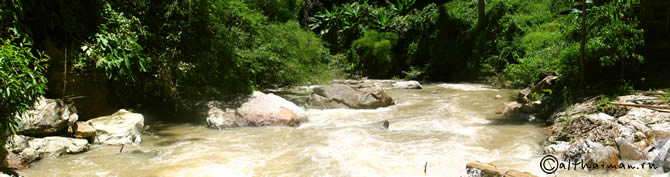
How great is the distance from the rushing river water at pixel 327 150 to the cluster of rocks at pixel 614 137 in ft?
0.97

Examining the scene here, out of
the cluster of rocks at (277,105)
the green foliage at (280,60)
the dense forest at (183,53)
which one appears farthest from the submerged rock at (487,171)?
the green foliage at (280,60)

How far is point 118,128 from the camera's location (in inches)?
274

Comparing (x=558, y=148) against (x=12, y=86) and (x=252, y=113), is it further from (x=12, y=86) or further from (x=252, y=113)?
(x=12, y=86)

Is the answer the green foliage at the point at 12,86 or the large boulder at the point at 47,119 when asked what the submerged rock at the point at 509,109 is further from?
the green foliage at the point at 12,86

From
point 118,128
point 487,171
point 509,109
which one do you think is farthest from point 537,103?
point 118,128

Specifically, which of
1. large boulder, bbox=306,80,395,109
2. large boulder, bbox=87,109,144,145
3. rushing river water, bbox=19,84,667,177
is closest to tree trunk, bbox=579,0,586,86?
rushing river water, bbox=19,84,667,177

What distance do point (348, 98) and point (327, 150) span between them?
4.62 m

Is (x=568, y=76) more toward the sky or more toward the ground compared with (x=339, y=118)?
more toward the sky

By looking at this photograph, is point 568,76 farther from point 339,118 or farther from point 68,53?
point 68,53

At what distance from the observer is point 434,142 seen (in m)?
6.85

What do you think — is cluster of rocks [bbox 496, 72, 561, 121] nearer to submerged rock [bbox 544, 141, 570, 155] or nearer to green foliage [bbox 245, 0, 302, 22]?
submerged rock [bbox 544, 141, 570, 155]

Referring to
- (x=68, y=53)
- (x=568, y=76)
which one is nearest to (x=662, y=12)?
(x=568, y=76)

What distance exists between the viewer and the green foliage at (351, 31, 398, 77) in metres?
23.8

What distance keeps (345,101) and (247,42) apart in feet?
9.15
